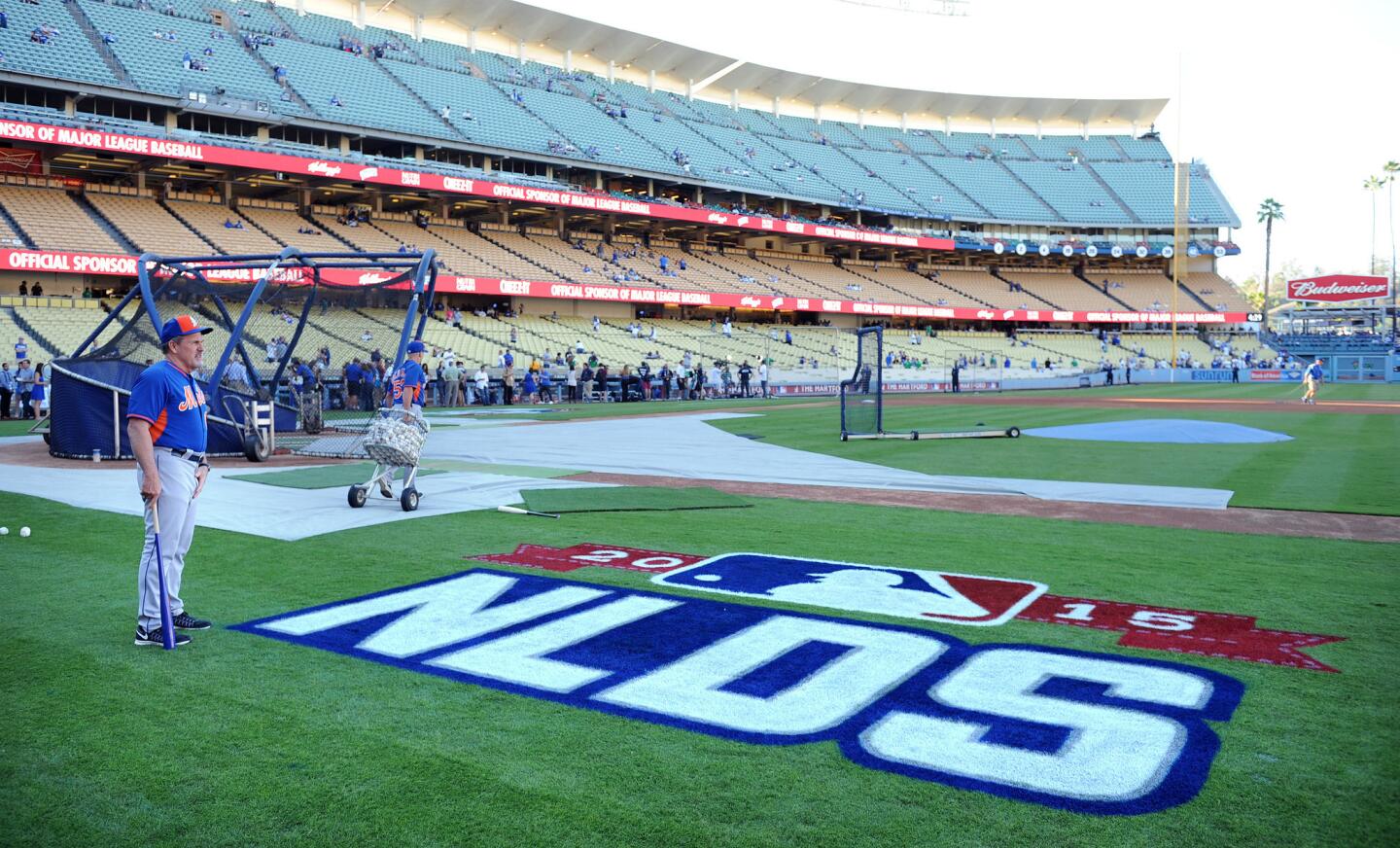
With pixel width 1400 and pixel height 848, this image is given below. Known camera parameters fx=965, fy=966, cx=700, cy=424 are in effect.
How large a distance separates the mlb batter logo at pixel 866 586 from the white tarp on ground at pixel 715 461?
514 cm

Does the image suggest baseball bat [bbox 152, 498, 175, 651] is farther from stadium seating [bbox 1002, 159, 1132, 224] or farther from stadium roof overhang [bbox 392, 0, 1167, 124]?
stadium seating [bbox 1002, 159, 1132, 224]

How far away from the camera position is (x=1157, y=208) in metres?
76.8

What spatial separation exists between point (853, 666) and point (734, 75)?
71605 millimetres

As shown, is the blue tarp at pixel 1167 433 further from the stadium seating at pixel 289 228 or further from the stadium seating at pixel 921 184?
the stadium seating at pixel 921 184

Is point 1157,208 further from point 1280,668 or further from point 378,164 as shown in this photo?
point 1280,668

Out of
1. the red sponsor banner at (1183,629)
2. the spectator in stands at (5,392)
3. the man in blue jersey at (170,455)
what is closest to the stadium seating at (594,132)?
the spectator in stands at (5,392)

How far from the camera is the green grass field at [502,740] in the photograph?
3346mm

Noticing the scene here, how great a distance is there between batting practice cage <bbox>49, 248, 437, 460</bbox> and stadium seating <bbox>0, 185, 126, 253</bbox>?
19214 mm

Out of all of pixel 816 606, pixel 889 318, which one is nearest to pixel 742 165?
pixel 889 318

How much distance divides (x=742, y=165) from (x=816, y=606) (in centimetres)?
5932

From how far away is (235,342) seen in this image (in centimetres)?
1498

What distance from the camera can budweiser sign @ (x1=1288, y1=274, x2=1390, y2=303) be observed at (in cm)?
7525

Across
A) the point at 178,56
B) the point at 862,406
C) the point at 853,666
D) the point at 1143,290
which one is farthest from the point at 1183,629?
the point at 1143,290

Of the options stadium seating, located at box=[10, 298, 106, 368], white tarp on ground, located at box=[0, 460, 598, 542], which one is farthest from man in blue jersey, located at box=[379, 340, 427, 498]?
stadium seating, located at box=[10, 298, 106, 368]
